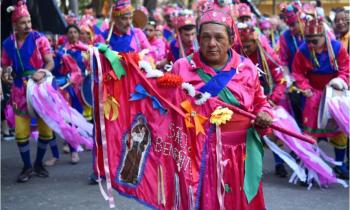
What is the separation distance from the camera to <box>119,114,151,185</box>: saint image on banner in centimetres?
386

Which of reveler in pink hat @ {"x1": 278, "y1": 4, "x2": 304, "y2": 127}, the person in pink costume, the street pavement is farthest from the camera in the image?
the person in pink costume

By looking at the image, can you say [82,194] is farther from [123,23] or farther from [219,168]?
[219,168]

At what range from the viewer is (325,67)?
248 inches

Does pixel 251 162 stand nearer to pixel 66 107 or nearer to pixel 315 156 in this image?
pixel 315 156

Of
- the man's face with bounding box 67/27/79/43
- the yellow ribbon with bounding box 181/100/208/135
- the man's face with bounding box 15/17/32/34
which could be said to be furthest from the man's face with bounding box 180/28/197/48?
the yellow ribbon with bounding box 181/100/208/135

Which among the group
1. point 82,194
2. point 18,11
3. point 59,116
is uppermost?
point 18,11

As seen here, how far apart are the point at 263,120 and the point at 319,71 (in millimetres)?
3110

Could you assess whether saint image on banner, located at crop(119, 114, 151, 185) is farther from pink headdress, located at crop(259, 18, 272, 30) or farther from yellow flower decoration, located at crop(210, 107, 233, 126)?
pink headdress, located at crop(259, 18, 272, 30)

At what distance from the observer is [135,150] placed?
3.88 meters

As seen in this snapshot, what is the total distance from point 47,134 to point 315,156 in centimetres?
313

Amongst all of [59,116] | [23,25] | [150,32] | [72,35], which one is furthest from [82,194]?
[150,32]

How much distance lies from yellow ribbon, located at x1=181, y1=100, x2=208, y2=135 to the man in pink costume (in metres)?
2.96

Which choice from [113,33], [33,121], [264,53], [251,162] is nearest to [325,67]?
[264,53]

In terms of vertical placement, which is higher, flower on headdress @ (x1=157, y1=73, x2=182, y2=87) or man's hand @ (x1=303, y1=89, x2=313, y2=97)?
flower on headdress @ (x1=157, y1=73, x2=182, y2=87)
